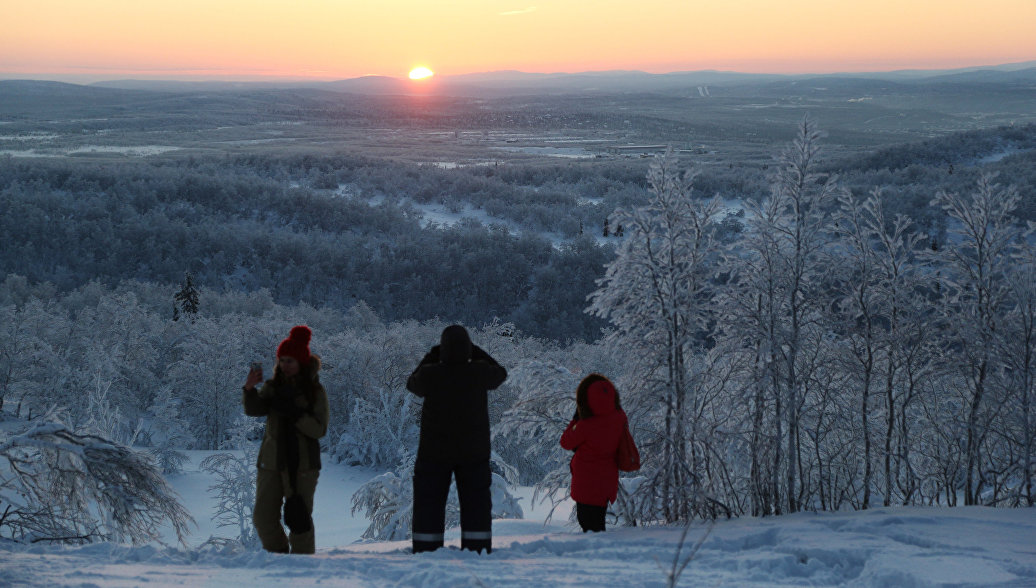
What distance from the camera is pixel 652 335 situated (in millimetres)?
6855

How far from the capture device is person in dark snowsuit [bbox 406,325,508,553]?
491cm

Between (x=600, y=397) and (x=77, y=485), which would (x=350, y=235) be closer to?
(x=77, y=485)

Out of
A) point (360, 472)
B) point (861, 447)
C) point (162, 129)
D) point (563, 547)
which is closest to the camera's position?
point (563, 547)

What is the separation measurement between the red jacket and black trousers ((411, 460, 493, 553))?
82 cm

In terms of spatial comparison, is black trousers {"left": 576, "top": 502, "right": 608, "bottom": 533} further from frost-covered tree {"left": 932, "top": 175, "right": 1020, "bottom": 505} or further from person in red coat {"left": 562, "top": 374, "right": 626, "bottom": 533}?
frost-covered tree {"left": 932, "top": 175, "right": 1020, "bottom": 505}

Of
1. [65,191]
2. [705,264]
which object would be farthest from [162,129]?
[705,264]

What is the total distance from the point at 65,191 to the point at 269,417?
6195cm

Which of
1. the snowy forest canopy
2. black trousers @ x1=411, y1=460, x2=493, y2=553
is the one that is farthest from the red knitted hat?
the snowy forest canopy

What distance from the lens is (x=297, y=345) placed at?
4859 mm

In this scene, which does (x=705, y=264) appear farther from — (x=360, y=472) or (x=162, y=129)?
(x=162, y=129)

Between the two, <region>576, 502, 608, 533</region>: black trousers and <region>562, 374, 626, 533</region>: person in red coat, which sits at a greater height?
<region>562, 374, 626, 533</region>: person in red coat

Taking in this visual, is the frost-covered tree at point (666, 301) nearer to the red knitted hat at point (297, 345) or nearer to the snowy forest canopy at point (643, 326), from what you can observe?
the snowy forest canopy at point (643, 326)

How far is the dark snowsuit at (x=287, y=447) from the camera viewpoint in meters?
4.78

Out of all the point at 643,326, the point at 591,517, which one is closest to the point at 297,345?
the point at 591,517
